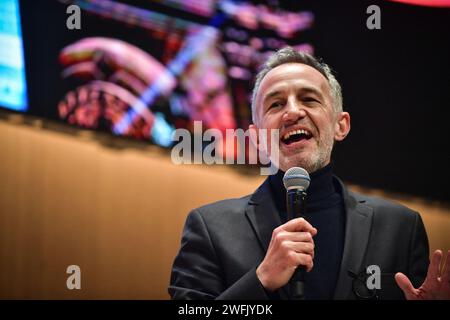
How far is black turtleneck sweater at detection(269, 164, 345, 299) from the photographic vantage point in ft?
5.50

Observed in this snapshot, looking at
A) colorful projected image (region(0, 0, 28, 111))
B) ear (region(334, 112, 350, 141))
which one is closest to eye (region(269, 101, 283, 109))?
ear (region(334, 112, 350, 141))

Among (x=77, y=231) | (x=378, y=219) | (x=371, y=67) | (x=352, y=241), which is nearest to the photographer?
(x=352, y=241)

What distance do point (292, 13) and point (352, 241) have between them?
1951mm

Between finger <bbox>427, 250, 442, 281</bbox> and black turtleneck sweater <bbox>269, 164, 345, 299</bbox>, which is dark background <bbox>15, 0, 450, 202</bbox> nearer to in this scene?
black turtleneck sweater <bbox>269, 164, 345, 299</bbox>

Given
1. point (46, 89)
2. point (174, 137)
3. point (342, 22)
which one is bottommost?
point (174, 137)

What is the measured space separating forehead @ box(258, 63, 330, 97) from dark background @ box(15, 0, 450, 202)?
1.19 meters

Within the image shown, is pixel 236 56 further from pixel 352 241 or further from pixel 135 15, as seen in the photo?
pixel 352 241

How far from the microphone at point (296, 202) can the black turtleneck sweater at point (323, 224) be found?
0.29m

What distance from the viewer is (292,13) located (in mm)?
3338

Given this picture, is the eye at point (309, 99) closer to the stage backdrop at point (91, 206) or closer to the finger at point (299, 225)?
the finger at point (299, 225)

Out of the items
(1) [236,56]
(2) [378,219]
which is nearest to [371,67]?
(1) [236,56]

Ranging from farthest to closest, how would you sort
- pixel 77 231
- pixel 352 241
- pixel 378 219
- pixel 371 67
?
pixel 77 231
pixel 371 67
pixel 378 219
pixel 352 241

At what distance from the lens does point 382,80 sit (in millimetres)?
3227

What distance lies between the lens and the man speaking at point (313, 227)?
160 cm
